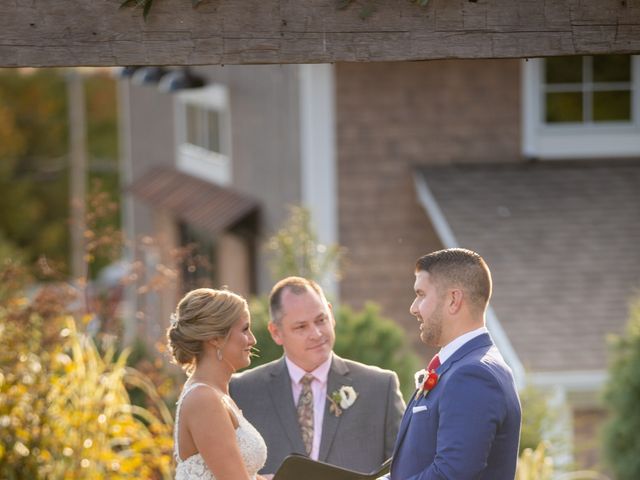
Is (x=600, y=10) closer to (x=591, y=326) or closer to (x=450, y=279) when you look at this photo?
(x=450, y=279)

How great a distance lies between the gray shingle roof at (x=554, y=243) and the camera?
10742 mm

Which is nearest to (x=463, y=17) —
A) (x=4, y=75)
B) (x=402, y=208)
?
(x=402, y=208)

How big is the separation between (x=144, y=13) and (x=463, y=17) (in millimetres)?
979

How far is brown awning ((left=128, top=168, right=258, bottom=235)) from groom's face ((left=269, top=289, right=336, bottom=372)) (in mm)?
10135

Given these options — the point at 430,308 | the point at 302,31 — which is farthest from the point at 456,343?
the point at 302,31

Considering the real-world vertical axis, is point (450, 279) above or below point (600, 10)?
below

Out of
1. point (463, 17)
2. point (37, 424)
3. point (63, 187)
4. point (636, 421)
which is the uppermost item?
point (463, 17)

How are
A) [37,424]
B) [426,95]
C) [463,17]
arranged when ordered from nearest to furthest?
[463,17]
[37,424]
[426,95]

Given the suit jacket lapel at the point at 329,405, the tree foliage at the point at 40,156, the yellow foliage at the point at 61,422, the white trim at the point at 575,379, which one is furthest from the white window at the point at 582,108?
the tree foliage at the point at 40,156

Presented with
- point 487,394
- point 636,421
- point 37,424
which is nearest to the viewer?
point 487,394

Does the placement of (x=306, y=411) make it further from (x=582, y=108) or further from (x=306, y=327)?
(x=582, y=108)

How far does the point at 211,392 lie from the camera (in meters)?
4.01

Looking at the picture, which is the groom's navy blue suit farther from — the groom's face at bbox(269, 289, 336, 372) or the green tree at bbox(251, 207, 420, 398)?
the green tree at bbox(251, 207, 420, 398)

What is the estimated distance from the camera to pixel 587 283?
11492 millimetres
